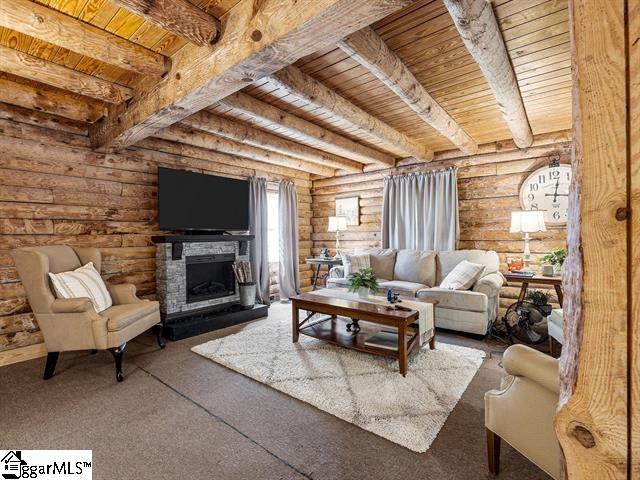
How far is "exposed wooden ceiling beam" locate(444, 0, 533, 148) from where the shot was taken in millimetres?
1637

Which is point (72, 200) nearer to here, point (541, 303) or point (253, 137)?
point (253, 137)

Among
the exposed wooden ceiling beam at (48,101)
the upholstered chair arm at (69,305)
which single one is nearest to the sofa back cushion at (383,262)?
the upholstered chair arm at (69,305)

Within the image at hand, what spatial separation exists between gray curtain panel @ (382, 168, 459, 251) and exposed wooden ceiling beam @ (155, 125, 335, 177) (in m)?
1.50

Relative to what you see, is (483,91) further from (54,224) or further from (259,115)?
(54,224)

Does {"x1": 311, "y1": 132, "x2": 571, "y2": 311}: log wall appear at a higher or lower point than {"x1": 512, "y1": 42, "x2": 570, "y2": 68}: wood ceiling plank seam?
lower

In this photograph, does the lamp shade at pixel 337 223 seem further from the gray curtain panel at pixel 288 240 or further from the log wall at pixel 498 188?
the log wall at pixel 498 188

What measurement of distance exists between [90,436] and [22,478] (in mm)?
311

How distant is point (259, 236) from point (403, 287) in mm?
2415

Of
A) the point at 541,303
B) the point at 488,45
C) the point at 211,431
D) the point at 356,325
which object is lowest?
the point at 211,431

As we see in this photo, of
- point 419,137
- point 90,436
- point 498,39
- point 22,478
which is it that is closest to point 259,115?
point 498,39

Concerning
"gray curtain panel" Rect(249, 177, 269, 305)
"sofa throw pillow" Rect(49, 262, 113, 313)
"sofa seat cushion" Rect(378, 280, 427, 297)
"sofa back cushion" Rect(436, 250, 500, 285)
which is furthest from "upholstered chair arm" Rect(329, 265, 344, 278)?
"sofa throw pillow" Rect(49, 262, 113, 313)

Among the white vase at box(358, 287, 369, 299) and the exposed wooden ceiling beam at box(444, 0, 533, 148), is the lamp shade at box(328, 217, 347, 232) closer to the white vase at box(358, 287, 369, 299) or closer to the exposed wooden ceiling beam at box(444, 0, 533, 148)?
the white vase at box(358, 287, 369, 299)

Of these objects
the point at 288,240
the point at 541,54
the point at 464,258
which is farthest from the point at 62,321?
the point at 464,258

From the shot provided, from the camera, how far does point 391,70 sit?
7.39ft
